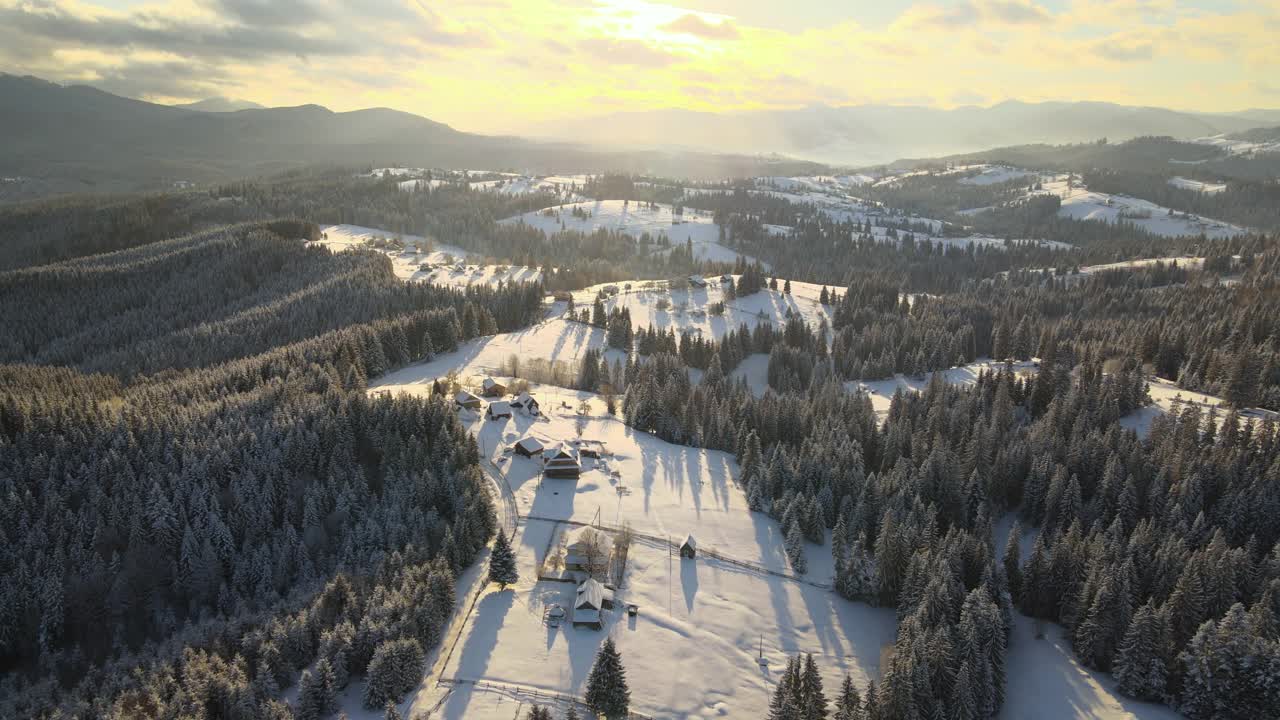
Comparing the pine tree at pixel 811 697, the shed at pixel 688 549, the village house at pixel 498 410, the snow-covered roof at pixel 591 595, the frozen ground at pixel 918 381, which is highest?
the village house at pixel 498 410

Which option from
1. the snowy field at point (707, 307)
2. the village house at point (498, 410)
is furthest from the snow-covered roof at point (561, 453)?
the snowy field at point (707, 307)

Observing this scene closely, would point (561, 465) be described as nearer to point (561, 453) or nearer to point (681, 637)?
point (561, 453)

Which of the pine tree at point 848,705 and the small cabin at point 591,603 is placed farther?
the small cabin at point 591,603

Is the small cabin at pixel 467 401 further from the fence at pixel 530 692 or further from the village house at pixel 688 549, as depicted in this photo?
the fence at pixel 530 692

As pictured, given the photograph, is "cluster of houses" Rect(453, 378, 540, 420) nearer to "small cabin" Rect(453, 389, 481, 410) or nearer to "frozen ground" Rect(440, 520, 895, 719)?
"small cabin" Rect(453, 389, 481, 410)

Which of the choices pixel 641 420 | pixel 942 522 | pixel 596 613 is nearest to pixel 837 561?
pixel 942 522

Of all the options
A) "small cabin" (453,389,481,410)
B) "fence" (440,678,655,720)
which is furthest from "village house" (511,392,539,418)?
"fence" (440,678,655,720)
